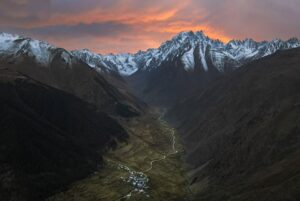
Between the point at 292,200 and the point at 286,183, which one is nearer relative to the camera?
the point at 292,200

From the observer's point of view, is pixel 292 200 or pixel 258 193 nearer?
pixel 292 200

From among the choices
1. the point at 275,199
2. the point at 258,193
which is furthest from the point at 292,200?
the point at 258,193

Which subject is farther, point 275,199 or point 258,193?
point 258,193

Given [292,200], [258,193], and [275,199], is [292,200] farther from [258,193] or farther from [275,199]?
[258,193]
